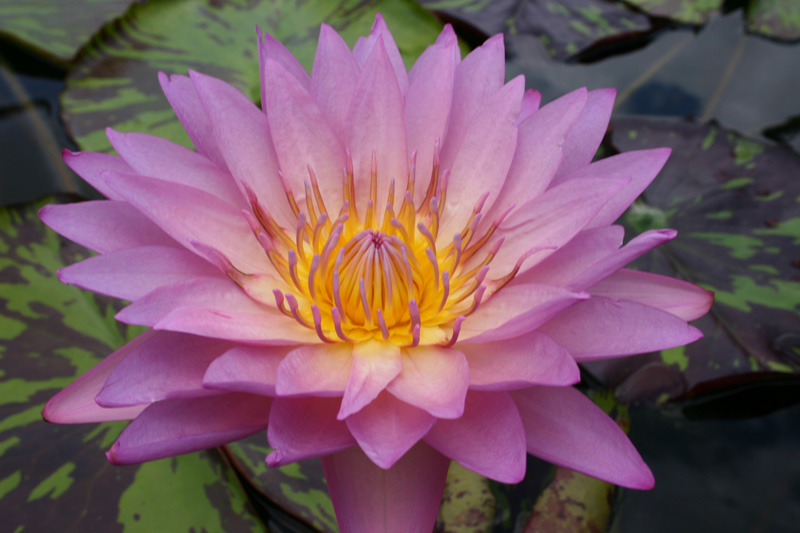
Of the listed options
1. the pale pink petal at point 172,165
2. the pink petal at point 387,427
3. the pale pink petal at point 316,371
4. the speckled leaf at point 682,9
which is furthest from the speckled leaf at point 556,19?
the pink petal at point 387,427

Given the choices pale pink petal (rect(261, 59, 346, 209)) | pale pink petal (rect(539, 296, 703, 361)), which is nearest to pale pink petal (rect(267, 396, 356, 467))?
pale pink petal (rect(539, 296, 703, 361))

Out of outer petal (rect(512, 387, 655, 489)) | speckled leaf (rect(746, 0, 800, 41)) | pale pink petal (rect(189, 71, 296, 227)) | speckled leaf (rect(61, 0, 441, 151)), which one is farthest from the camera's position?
speckled leaf (rect(746, 0, 800, 41))

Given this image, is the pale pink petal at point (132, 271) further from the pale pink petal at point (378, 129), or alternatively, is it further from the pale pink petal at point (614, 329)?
the pale pink petal at point (614, 329)

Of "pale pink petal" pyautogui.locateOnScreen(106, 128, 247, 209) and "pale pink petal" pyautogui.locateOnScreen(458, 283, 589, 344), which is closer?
"pale pink petal" pyautogui.locateOnScreen(458, 283, 589, 344)

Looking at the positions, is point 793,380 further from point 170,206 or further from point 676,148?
point 170,206

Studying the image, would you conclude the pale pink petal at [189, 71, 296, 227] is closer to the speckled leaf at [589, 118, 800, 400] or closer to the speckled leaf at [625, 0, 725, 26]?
the speckled leaf at [589, 118, 800, 400]

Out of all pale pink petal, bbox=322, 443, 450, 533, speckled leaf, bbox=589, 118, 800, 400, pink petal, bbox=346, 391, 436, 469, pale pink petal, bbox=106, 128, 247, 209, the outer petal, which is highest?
pale pink petal, bbox=106, 128, 247, 209
